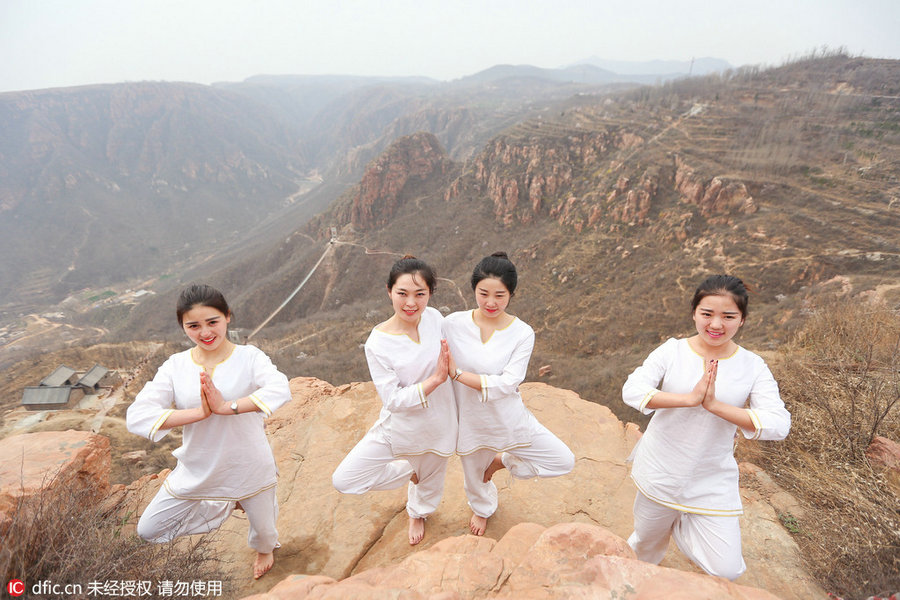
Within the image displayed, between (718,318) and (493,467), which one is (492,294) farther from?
(493,467)

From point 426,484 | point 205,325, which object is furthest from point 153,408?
point 426,484

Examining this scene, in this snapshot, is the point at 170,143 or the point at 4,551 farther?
the point at 170,143

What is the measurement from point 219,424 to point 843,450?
6398 millimetres

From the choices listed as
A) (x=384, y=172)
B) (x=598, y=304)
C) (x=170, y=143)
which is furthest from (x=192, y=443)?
(x=170, y=143)

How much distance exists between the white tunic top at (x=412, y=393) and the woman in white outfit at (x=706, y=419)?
151 centimetres

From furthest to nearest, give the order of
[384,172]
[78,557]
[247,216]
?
[247,216]
[384,172]
[78,557]

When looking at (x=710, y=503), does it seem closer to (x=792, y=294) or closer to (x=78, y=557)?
(x=78, y=557)

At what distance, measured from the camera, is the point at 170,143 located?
14750cm

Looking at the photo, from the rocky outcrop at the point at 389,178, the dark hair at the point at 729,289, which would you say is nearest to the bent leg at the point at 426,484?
the dark hair at the point at 729,289

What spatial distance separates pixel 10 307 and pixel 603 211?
113 meters

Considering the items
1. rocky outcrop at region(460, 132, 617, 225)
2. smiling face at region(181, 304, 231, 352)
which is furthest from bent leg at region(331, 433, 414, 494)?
rocky outcrop at region(460, 132, 617, 225)

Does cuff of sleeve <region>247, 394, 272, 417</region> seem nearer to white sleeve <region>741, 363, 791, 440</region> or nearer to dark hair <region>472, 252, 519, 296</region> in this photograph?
dark hair <region>472, 252, 519, 296</region>

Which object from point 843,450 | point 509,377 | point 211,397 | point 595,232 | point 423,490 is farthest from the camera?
point 595,232

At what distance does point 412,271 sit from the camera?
2.84 meters
